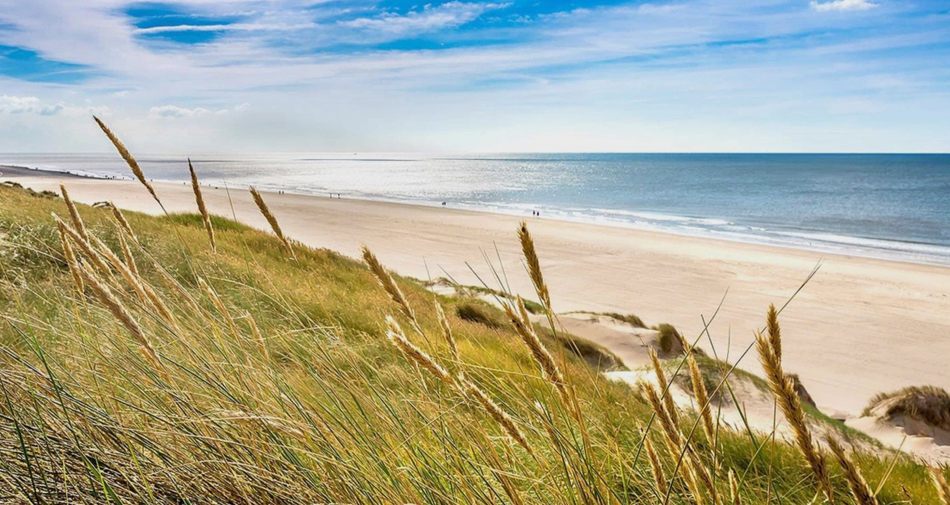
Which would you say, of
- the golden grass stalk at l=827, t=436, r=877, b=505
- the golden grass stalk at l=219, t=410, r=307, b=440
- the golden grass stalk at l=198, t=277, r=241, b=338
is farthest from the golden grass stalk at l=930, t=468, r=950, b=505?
the golden grass stalk at l=198, t=277, r=241, b=338

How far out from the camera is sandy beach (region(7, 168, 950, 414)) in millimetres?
15438

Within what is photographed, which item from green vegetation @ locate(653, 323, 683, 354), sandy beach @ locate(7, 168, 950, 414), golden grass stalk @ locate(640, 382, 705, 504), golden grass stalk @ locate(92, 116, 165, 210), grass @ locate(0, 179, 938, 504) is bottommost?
sandy beach @ locate(7, 168, 950, 414)

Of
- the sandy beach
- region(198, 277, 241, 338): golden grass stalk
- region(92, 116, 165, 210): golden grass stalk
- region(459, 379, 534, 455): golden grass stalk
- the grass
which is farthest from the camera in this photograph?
the sandy beach

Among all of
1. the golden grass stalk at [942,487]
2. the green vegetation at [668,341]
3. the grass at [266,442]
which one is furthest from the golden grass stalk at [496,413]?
the green vegetation at [668,341]

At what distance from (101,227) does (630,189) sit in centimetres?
8167

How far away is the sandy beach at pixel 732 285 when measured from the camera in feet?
50.6

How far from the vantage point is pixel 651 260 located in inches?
1117

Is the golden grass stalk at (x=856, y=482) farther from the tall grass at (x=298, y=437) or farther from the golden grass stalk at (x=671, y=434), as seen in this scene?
the golden grass stalk at (x=671, y=434)

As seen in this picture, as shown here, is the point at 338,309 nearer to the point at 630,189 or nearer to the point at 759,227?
the point at 759,227

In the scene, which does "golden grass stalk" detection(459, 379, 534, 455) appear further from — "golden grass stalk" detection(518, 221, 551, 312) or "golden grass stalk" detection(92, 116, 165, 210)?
"golden grass stalk" detection(92, 116, 165, 210)

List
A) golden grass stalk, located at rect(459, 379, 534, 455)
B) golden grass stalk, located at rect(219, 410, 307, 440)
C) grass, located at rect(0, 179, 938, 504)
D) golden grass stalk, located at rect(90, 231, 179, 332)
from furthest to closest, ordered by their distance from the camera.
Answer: golden grass stalk, located at rect(90, 231, 179, 332)
grass, located at rect(0, 179, 938, 504)
golden grass stalk, located at rect(219, 410, 307, 440)
golden grass stalk, located at rect(459, 379, 534, 455)

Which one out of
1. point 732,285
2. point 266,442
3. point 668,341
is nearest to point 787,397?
point 266,442

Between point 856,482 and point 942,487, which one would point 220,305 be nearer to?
point 856,482

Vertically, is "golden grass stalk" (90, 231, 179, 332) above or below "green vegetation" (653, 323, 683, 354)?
above
